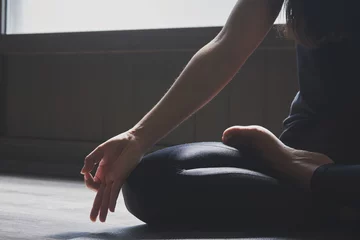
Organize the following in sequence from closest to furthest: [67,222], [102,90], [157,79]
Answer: [67,222] < [157,79] < [102,90]

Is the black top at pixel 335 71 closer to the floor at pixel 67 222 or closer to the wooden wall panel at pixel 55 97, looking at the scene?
the floor at pixel 67 222

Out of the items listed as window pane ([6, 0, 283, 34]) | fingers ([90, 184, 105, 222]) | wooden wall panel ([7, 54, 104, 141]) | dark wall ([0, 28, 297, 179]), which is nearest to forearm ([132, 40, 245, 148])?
fingers ([90, 184, 105, 222])

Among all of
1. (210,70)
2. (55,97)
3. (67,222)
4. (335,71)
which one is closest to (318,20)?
(335,71)

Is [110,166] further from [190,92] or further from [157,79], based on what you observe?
[157,79]

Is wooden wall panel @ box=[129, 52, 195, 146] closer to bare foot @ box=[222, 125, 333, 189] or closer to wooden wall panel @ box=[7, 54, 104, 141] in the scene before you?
wooden wall panel @ box=[7, 54, 104, 141]

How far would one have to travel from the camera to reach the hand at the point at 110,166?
3.45 feet

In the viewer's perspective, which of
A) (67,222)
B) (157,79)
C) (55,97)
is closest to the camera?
(67,222)

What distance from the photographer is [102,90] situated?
2.65 metres

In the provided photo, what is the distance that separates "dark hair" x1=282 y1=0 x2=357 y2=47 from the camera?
118 cm

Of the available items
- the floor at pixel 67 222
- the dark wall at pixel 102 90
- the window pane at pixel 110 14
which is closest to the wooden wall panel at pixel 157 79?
the dark wall at pixel 102 90

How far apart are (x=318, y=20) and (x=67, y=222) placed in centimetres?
66

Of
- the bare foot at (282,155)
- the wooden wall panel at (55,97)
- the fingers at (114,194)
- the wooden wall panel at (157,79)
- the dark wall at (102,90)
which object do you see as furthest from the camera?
the wooden wall panel at (55,97)

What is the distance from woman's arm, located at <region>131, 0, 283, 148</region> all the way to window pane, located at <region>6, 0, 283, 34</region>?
3.74 ft

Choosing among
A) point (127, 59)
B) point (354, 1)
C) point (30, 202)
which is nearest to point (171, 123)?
point (354, 1)
